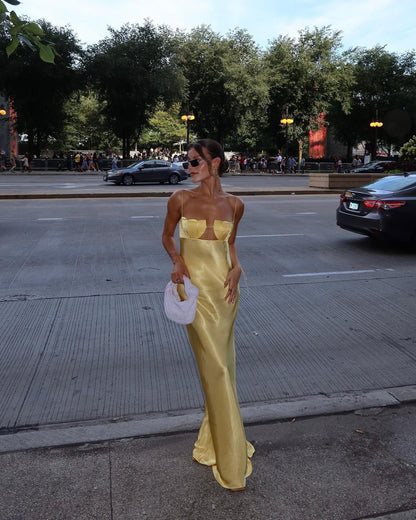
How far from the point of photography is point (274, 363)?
4.86 meters

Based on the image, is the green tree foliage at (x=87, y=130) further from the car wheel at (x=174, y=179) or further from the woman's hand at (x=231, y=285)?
the woman's hand at (x=231, y=285)

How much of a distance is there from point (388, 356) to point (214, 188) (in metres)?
2.94

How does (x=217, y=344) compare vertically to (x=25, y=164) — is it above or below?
below

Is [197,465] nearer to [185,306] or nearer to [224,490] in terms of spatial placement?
[224,490]

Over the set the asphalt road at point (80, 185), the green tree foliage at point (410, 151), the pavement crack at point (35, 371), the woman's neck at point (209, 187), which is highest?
the green tree foliage at point (410, 151)

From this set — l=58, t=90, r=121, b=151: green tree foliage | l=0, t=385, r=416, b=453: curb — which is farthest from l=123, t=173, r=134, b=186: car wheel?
l=58, t=90, r=121, b=151: green tree foliage

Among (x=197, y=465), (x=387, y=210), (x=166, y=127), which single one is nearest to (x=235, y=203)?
(x=197, y=465)

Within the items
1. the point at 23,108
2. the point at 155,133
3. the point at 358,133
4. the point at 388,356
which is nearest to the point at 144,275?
the point at 388,356

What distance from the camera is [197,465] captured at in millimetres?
3195

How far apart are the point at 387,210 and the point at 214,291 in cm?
766

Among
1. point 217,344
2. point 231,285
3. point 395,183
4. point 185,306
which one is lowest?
point 217,344

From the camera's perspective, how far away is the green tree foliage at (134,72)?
43.3 m

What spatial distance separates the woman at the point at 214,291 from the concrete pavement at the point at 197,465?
0.82 ft

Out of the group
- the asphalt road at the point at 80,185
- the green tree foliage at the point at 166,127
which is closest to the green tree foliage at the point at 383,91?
the green tree foliage at the point at 166,127
